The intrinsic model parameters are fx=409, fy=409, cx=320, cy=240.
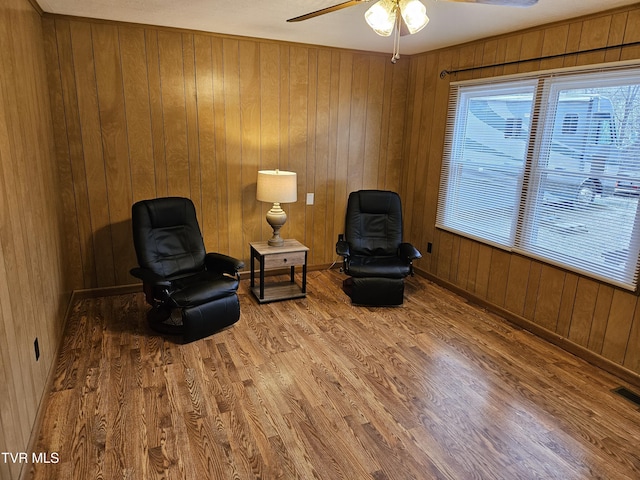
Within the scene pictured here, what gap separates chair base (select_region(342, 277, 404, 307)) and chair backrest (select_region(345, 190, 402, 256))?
0.49 m

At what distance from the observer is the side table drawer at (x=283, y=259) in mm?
3832

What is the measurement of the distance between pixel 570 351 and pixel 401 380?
1.45 meters

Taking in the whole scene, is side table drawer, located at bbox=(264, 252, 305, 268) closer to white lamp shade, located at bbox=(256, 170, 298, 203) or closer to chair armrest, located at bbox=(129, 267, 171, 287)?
white lamp shade, located at bbox=(256, 170, 298, 203)

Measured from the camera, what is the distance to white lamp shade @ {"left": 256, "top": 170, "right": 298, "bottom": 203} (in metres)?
3.77

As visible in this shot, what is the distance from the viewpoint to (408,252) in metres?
3.97

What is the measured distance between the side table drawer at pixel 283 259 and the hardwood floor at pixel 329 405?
1.80ft

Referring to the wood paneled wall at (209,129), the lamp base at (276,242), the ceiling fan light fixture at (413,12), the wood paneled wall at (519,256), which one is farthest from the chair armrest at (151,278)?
the wood paneled wall at (519,256)

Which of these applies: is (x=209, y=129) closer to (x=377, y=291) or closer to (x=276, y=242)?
(x=276, y=242)

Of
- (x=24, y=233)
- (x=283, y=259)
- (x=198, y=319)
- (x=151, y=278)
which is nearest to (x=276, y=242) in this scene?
(x=283, y=259)

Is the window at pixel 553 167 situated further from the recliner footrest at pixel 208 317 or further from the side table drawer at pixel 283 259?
the recliner footrest at pixel 208 317

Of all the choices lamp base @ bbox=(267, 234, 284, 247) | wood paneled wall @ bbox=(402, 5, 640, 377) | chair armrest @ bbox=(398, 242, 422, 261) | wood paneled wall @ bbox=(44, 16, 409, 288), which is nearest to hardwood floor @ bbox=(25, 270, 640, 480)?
wood paneled wall @ bbox=(402, 5, 640, 377)

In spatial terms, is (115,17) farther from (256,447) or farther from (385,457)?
(385,457)

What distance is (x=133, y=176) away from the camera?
12.3ft

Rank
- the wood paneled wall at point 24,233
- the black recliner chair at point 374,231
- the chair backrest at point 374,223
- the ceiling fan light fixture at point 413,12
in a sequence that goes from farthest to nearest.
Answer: the chair backrest at point 374,223 → the black recliner chair at point 374,231 → the ceiling fan light fixture at point 413,12 → the wood paneled wall at point 24,233
